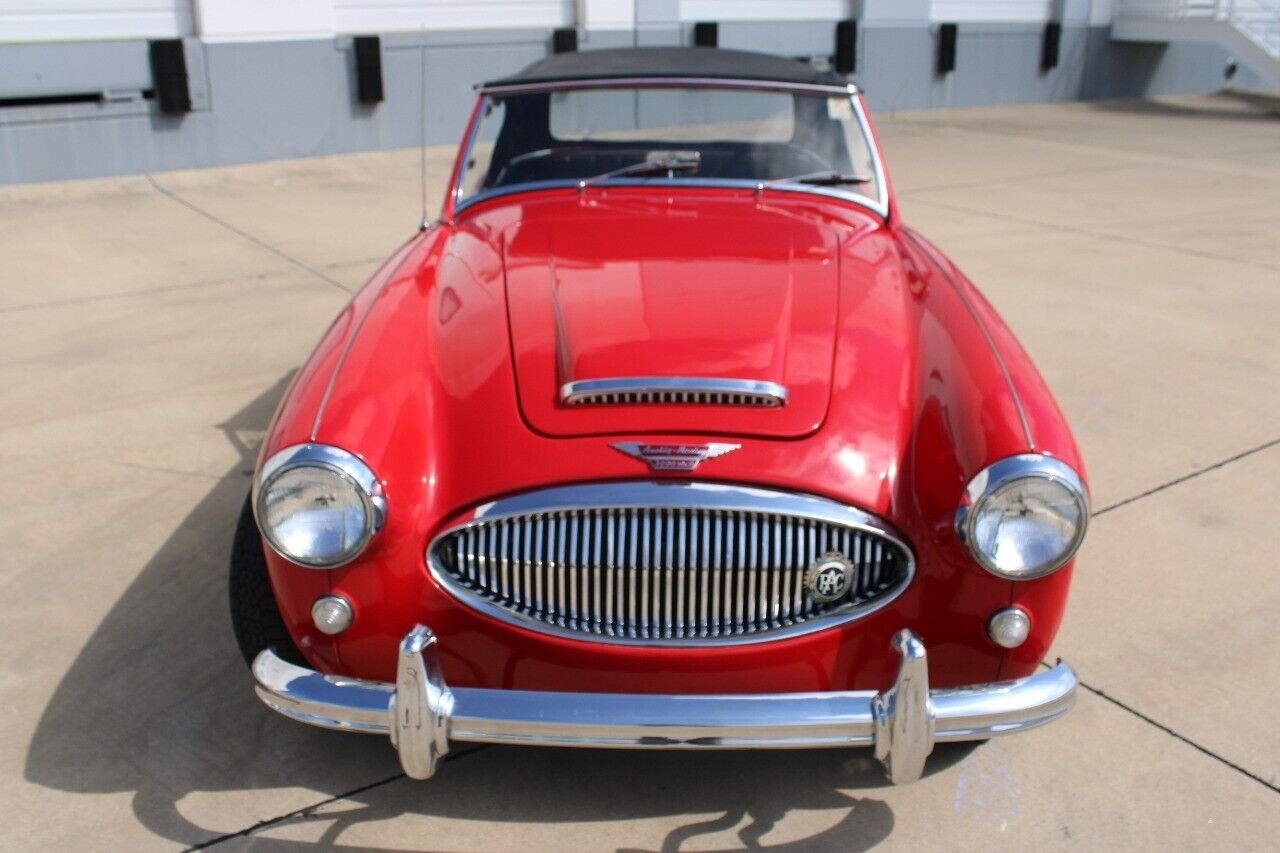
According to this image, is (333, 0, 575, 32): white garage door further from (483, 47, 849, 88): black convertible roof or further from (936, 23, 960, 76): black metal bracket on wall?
(483, 47, 849, 88): black convertible roof

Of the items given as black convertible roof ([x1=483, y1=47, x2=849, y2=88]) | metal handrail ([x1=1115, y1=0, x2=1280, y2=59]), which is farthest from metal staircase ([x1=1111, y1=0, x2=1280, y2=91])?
black convertible roof ([x1=483, y1=47, x2=849, y2=88])

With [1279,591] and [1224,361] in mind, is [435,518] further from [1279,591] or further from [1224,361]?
[1224,361]

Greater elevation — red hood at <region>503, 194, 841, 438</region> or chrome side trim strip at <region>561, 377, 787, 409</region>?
red hood at <region>503, 194, 841, 438</region>

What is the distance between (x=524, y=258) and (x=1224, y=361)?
12.1 ft

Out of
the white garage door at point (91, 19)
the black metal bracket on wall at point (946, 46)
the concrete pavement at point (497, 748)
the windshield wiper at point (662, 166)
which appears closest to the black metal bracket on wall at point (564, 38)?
the white garage door at point (91, 19)

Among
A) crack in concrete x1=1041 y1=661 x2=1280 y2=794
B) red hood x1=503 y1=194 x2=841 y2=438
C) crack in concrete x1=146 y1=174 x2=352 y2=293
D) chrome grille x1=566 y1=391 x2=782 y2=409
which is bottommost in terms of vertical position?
crack in concrete x1=146 y1=174 x2=352 y2=293

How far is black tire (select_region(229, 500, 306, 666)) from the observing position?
267 centimetres

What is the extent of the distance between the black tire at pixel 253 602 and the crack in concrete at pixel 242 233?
4134 millimetres

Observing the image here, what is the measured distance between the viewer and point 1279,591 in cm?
356

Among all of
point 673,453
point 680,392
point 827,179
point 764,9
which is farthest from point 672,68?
point 764,9

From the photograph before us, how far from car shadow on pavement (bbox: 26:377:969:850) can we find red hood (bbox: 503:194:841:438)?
31.8 inches

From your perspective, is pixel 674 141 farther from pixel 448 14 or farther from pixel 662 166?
pixel 448 14

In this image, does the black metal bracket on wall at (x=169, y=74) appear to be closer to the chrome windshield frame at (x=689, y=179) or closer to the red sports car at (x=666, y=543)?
the chrome windshield frame at (x=689, y=179)

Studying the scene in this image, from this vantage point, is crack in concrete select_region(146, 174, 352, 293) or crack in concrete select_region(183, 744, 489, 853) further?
crack in concrete select_region(146, 174, 352, 293)
